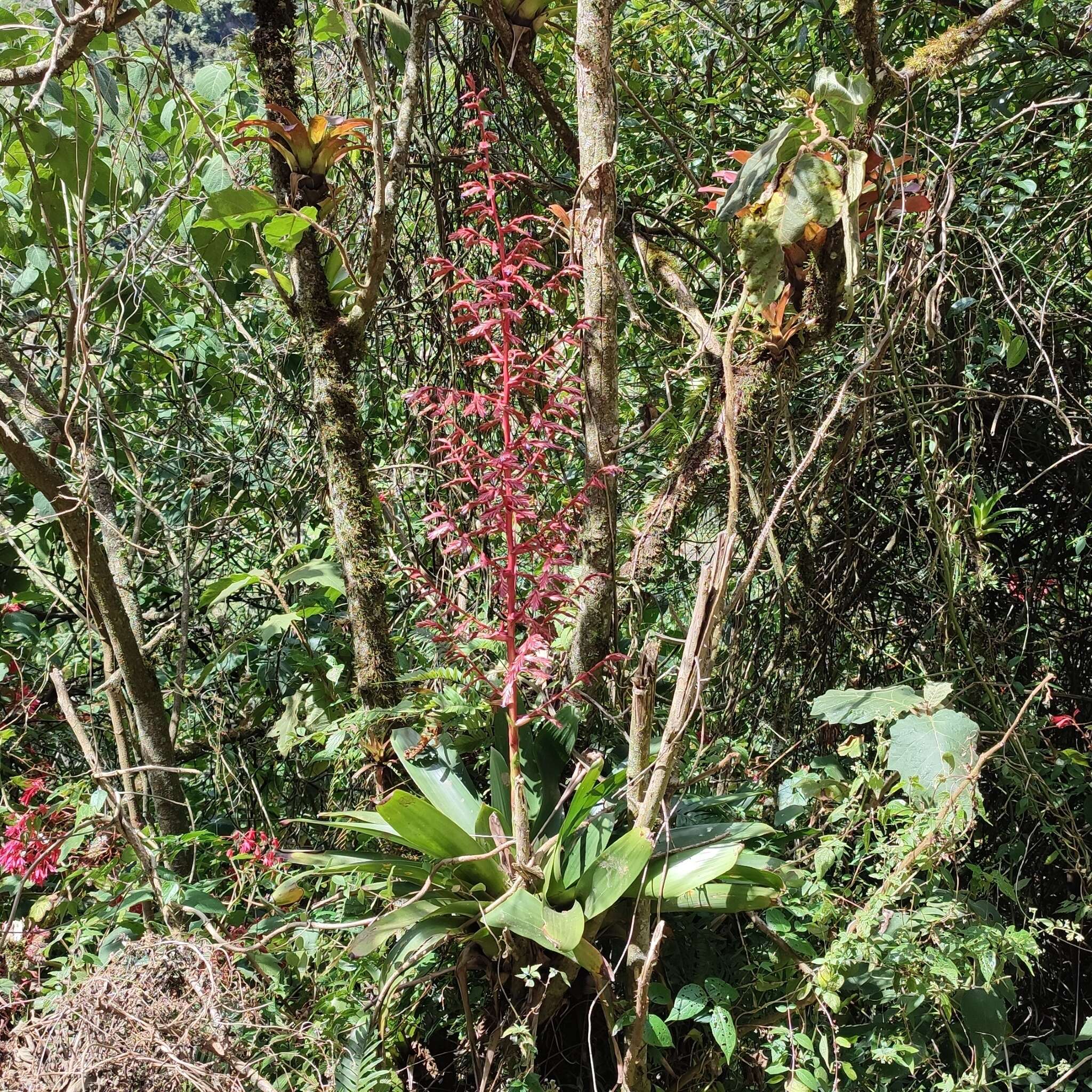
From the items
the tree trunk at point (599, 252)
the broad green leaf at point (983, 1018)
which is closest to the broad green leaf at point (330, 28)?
the tree trunk at point (599, 252)

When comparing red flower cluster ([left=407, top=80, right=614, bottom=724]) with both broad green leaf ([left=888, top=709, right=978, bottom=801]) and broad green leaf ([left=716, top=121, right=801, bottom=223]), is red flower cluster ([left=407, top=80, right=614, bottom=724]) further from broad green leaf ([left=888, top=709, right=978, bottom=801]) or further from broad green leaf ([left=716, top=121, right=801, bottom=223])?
broad green leaf ([left=888, top=709, right=978, bottom=801])

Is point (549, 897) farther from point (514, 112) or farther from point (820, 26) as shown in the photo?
point (820, 26)

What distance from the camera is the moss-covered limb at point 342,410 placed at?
2.07 meters

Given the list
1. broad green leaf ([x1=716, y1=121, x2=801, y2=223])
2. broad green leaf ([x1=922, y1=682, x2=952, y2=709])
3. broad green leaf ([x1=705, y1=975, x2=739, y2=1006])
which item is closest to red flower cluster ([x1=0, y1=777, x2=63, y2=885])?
broad green leaf ([x1=705, y1=975, x2=739, y2=1006])

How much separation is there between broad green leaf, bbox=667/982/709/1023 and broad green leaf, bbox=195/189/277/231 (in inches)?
65.6

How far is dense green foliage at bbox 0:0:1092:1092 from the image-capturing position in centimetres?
178

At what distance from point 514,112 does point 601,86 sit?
29.5 inches

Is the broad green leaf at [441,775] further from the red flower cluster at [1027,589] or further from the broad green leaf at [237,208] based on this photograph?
the red flower cluster at [1027,589]

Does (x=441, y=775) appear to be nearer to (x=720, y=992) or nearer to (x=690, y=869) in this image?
(x=690, y=869)

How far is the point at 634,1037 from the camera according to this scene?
1.61 m

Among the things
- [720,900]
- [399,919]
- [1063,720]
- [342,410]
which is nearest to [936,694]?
[1063,720]

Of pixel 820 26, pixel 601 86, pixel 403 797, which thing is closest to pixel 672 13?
pixel 820 26

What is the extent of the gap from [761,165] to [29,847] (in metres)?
2.11

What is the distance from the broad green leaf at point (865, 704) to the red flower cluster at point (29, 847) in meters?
1.66
